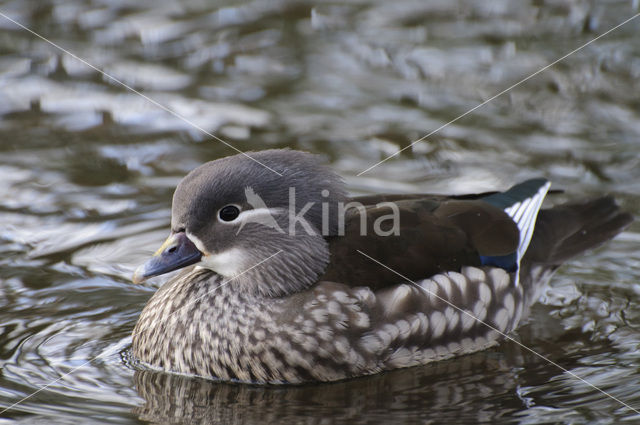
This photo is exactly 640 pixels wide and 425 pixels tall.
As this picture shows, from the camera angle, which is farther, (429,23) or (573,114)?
(429,23)

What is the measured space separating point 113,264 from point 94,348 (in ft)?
3.85

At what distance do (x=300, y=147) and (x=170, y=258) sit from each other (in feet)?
11.4

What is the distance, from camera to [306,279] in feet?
19.0

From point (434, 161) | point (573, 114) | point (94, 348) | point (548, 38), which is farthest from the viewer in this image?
point (548, 38)

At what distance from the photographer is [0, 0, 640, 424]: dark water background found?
18.1 feet

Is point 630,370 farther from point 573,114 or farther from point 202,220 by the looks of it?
point 573,114

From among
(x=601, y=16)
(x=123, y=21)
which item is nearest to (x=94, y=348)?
(x=123, y=21)

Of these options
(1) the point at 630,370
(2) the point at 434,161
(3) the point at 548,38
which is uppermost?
(3) the point at 548,38

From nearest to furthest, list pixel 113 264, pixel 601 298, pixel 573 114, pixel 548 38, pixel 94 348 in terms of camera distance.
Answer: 1. pixel 94 348
2. pixel 601 298
3. pixel 113 264
4. pixel 573 114
5. pixel 548 38

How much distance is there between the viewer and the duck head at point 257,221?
5.48 meters

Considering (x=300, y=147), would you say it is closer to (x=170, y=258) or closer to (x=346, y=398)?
(x=170, y=258)

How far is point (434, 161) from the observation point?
28.3ft
